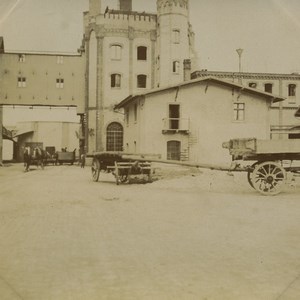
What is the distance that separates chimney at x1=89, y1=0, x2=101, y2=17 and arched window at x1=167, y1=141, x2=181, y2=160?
14232 mm

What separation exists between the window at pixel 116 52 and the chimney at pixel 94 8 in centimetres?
276

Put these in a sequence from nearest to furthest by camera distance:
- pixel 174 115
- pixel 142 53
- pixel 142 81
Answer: pixel 174 115, pixel 142 53, pixel 142 81

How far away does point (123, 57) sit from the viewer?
1305 inches

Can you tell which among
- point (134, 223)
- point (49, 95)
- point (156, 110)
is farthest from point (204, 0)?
point (49, 95)

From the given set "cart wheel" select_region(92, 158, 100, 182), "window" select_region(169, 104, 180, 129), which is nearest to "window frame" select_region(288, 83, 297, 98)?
"window" select_region(169, 104, 180, 129)

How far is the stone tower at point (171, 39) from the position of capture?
1261 inches

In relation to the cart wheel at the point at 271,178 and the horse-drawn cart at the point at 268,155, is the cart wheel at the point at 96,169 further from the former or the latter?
the cart wheel at the point at 271,178

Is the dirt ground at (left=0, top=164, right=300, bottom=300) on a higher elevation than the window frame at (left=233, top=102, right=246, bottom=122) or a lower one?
lower

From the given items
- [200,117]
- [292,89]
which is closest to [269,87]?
[292,89]

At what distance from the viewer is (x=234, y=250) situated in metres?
5.57

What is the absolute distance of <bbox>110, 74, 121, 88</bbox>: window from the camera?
109 ft

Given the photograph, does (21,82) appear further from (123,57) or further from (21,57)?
(123,57)

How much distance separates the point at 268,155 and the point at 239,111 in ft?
41.2

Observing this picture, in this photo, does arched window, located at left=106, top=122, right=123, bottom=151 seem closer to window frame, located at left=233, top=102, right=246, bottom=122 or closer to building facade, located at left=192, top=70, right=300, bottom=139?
building facade, located at left=192, top=70, right=300, bottom=139
